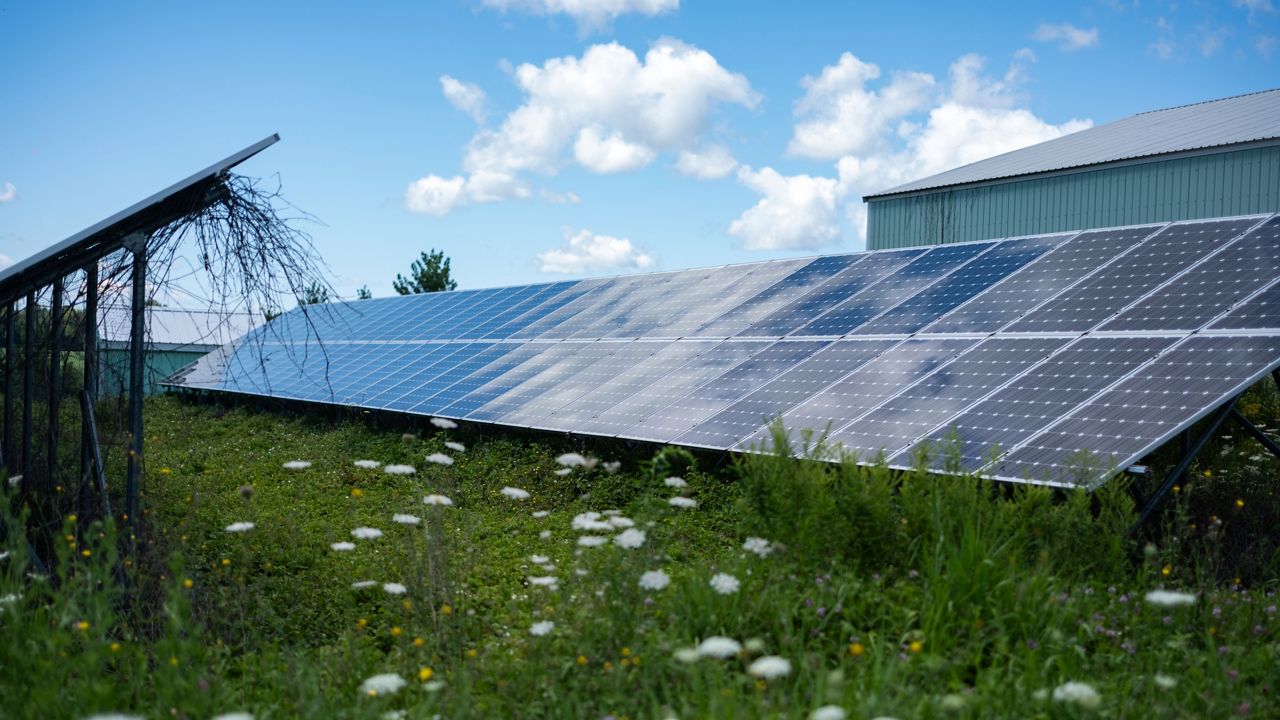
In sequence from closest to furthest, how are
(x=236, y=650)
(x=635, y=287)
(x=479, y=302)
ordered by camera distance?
(x=236, y=650) < (x=635, y=287) < (x=479, y=302)

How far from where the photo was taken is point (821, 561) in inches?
251

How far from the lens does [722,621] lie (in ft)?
18.1

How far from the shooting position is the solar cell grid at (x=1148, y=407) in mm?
8180

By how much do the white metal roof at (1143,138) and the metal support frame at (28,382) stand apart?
2048 cm

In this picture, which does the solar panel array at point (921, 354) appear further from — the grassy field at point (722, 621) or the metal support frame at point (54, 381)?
the metal support frame at point (54, 381)

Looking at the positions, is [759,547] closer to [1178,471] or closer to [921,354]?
[1178,471]

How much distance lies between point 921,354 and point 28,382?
8610 millimetres

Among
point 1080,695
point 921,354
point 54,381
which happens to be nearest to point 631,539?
point 1080,695

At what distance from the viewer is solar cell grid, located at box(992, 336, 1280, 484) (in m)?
8.18

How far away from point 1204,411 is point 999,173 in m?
17.4

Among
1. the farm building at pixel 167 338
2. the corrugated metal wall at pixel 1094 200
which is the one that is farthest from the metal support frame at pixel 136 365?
the corrugated metal wall at pixel 1094 200

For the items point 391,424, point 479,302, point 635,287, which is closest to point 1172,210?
point 635,287

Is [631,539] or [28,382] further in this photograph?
[28,382]

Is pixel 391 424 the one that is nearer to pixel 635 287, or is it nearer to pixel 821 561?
pixel 635 287
